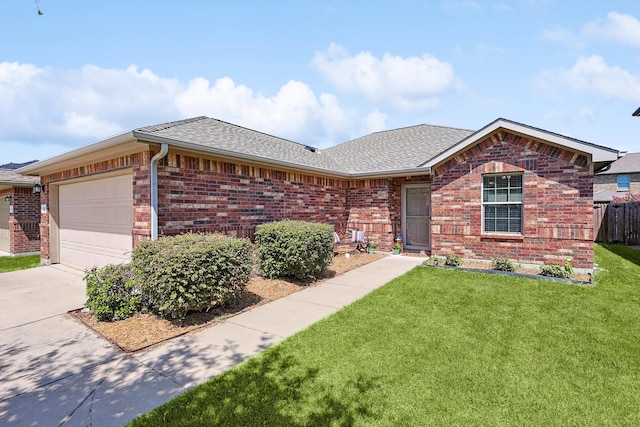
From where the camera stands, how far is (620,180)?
2673 cm

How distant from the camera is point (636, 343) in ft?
12.9

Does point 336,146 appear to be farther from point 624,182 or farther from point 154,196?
point 624,182

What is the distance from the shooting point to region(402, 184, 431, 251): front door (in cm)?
1105

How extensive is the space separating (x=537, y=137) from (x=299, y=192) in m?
6.65

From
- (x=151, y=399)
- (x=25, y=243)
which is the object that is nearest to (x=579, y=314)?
(x=151, y=399)

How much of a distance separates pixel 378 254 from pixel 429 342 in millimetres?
7076

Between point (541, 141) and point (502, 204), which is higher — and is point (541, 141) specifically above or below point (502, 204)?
above

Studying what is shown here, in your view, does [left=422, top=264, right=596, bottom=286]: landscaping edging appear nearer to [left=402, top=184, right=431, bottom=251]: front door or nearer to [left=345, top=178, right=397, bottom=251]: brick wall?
[left=402, top=184, right=431, bottom=251]: front door

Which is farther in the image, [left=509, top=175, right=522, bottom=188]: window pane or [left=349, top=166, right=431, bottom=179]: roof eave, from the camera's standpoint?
[left=349, top=166, right=431, bottom=179]: roof eave

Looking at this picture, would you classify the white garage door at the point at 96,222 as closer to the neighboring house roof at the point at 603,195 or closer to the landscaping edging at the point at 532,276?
the landscaping edging at the point at 532,276

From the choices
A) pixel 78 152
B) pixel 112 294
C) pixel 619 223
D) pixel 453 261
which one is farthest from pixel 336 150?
pixel 619 223

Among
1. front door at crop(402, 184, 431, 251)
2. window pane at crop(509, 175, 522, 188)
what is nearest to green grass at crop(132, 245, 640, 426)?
window pane at crop(509, 175, 522, 188)

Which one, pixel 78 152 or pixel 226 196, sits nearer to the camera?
pixel 78 152

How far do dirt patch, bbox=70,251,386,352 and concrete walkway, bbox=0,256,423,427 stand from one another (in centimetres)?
15
